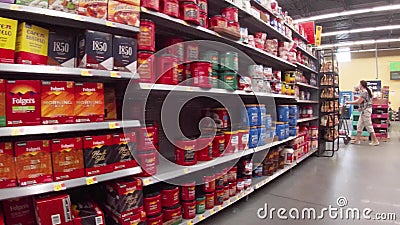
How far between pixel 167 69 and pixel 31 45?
2.87ft

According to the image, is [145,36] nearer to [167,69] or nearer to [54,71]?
[167,69]

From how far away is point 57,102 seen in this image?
5.02ft

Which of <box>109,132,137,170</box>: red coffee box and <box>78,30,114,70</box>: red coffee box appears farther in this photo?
<box>109,132,137,170</box>: red coffee box

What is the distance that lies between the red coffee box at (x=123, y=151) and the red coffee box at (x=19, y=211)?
0.54 meters

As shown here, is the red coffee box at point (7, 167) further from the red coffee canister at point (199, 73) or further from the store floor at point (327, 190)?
the store floor at point (327, 190)

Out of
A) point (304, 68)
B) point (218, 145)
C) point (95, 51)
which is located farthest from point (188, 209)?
point (304, 68)

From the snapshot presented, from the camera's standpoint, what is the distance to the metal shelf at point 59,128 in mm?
1354

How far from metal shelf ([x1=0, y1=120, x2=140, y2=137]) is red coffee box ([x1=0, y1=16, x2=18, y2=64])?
14.0 inches

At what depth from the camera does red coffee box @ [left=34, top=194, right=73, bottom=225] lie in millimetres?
1453

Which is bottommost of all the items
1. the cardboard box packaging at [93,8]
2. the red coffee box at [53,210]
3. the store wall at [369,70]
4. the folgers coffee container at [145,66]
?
the red coffee box at [53,210]

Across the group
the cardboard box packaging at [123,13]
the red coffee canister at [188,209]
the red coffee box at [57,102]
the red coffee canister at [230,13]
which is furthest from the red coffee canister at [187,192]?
the red coffee canister at [230,13]

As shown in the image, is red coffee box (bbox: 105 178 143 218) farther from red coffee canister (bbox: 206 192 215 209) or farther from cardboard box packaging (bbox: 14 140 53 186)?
red coffee canister (bbox: 206 192 215 209)

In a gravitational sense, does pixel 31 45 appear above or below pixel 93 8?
below

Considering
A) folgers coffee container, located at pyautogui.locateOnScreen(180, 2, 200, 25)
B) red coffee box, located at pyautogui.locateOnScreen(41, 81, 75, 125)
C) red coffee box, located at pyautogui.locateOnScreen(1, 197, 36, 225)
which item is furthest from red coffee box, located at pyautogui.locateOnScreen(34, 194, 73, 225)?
folgers coffee container, located at pyautogui.locateOnScreen(180, 2, 200, 25)
